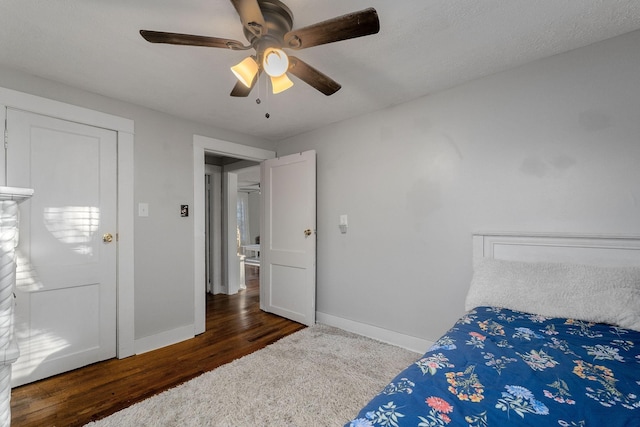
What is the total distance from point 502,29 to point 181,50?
199 cm

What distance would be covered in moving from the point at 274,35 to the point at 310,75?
0.98ft

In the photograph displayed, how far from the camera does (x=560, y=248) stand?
1.91 metres

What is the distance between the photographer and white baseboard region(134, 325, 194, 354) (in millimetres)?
2639

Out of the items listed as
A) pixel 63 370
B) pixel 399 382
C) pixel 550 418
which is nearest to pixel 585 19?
pixel 550 418

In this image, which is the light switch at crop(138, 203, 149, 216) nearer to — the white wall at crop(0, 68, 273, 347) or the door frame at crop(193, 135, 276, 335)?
the white wall at crop(0, 68, 273, 347)

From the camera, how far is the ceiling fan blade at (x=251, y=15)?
1.13 m

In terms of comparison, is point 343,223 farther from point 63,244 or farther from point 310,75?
point 63,244

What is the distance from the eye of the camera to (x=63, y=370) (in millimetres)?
2252

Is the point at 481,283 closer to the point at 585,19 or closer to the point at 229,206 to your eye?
the point at 585,19

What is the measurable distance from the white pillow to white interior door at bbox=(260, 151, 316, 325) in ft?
5.94

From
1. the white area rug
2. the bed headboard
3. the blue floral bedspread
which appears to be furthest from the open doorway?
the blue floral bedspread

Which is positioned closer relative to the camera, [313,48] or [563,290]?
[563,290]

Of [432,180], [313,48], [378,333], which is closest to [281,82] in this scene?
[313,48]

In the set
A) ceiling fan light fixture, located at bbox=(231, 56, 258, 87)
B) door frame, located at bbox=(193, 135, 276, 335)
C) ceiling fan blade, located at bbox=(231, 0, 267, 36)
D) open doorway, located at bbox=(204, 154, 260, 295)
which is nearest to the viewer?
ceiling fan blade, located at bbox=(231, 0, 267, 36)
